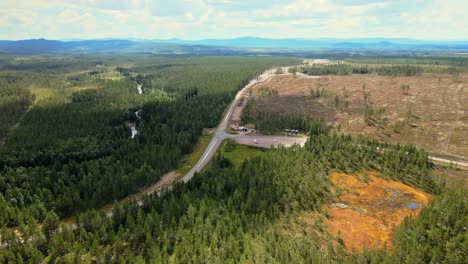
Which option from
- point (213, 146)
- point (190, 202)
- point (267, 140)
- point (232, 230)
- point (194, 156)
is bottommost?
point (194, 156)

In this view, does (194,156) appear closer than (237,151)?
Yes

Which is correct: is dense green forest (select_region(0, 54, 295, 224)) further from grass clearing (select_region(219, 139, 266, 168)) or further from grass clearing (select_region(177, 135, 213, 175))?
grass clearing (select_region(219, 139, 266, 168))

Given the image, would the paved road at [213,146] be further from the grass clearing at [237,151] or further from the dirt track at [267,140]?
the dirt track at [267,140]

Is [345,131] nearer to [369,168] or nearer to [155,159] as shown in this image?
[369,168]

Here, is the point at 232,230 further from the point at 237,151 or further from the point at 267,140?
the point at 267,140

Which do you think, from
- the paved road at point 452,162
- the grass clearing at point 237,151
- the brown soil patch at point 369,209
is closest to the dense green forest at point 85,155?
Result: the grass clearing at point 237,151

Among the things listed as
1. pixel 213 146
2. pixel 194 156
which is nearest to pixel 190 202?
pixel 194 156
